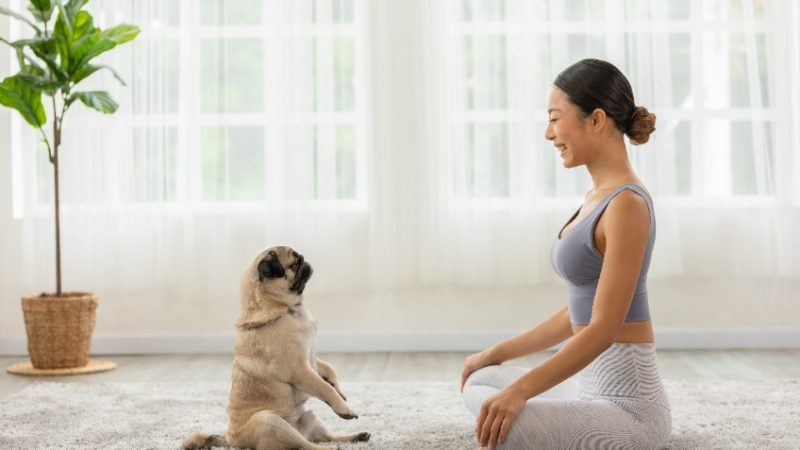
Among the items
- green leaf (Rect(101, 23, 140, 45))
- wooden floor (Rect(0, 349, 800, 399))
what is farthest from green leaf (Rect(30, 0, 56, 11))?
wooden floor (Rect(0, 349, 800, 399))

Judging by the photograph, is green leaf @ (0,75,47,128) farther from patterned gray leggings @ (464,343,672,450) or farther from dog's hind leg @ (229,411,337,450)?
patterned gray leggings @ (464,343,672,450)

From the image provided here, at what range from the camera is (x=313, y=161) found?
4.68 m

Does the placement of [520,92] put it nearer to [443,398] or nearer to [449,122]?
[449,122]

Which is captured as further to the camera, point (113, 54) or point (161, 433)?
point (113, 54)

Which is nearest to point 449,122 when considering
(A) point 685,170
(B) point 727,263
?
(A) point 685,170

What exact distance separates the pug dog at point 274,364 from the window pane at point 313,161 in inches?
85.8

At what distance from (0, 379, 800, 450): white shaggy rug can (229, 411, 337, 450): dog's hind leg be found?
0.25 m

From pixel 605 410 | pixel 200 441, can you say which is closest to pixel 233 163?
pixel 200 441

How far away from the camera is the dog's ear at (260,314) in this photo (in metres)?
2.42

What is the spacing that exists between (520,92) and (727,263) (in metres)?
1.27

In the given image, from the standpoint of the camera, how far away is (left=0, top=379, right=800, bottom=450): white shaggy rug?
2.71m

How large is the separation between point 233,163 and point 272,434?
8.58ft

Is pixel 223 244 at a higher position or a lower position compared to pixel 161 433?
higher

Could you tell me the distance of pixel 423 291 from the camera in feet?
15.6
